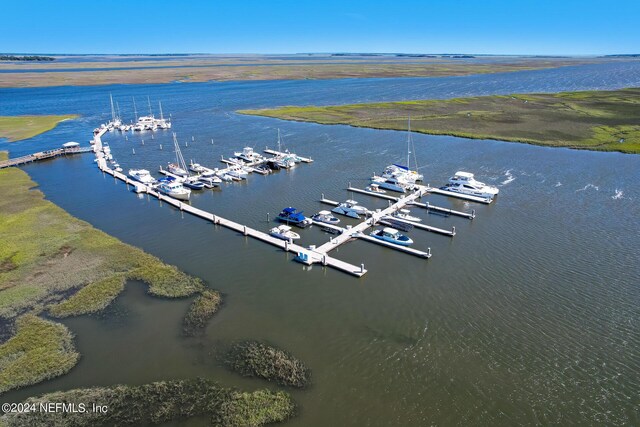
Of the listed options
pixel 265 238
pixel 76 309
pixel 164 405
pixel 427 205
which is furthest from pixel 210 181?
pixel 164 405

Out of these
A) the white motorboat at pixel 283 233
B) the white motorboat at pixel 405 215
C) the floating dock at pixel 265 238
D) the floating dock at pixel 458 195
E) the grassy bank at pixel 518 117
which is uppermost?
the grassy bank at pixel 518 117

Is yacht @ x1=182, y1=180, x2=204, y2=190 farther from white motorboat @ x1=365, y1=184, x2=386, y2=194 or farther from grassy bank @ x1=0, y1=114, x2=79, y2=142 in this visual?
grassy bank @ x1=0, y1=114, x2=79, y2=142

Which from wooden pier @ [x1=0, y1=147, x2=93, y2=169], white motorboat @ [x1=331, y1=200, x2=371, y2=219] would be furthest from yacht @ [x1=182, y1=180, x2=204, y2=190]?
wooden pier @ [x1=0, y1=147, x2=93, y2=169]

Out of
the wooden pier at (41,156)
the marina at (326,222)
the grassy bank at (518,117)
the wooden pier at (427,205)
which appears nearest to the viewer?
the marina at (326,222)

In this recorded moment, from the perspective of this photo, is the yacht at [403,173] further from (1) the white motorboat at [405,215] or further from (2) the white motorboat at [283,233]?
(2) the white motorboat at [283,233]

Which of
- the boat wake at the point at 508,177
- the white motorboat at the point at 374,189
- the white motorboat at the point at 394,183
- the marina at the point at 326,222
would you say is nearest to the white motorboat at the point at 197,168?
the marina at the point at 326,222

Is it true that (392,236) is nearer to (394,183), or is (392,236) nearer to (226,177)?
(394,183)

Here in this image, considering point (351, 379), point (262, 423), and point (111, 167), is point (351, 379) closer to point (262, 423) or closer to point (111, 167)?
point (262, 423)
